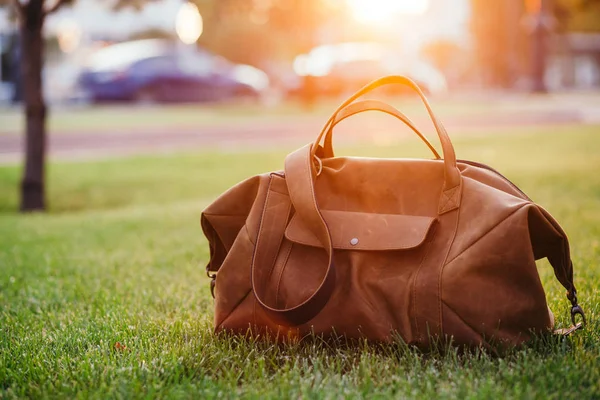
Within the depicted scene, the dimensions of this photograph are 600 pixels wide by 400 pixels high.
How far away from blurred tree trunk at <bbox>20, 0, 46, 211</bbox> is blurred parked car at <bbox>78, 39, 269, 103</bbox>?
1161 centimetres

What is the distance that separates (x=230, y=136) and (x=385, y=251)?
10.5 meters

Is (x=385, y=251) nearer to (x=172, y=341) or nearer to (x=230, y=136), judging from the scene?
(x=172, y=341)

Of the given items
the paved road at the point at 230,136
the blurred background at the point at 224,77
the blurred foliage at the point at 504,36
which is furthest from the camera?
the blurred foliage at the point at 504,36

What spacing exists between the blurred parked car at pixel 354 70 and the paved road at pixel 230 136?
427cm

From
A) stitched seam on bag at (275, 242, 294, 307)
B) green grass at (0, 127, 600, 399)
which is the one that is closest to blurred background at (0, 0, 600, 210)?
green grass at (0, 127, 600, 399)

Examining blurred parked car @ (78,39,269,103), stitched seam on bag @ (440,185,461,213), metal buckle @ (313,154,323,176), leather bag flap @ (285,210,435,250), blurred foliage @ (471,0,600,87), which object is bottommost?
leather bag flap @ (285,210,435,250)

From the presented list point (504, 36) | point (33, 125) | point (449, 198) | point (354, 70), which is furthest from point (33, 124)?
point (504, 36)

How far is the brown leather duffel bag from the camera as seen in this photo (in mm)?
2258

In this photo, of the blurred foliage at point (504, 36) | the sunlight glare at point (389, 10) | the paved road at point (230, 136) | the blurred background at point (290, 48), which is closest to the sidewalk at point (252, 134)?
the paved road at point (230, 136)

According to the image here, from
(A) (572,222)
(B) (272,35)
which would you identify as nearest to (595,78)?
(B) (272,35)

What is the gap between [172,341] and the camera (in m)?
2.59

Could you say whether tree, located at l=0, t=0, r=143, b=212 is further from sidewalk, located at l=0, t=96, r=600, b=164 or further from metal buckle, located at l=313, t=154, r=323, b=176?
metal buckle, located at l=313, t=154, r=323, b=176

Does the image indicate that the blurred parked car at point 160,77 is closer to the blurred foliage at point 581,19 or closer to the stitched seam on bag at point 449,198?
the stitched seam on bag at point 449,198

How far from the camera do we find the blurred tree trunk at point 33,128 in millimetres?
7434
